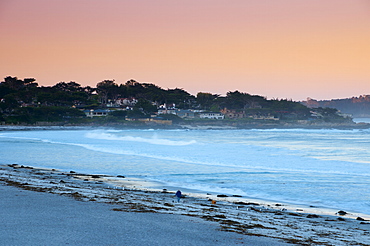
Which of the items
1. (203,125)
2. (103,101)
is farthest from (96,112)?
(103,101)

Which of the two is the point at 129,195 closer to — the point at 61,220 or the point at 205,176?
the point at 61,220

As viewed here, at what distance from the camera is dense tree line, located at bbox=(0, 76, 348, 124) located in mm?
101656

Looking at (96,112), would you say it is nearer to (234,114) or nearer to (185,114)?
(185,114)

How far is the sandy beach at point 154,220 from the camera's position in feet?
20.8

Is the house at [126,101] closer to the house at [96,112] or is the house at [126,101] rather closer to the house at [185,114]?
the house at [185,114]

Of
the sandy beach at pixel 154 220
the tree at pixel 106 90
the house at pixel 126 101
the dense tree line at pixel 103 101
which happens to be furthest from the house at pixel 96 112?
the sandy beach at pixel 154 220

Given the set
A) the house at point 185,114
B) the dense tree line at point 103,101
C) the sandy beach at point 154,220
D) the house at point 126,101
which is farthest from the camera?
the house at point 126,101

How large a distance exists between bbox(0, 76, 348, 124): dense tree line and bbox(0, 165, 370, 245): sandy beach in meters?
89.1

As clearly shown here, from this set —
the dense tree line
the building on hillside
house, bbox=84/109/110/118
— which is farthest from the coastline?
the building on hillside

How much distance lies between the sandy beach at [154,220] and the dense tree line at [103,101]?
8912 cm

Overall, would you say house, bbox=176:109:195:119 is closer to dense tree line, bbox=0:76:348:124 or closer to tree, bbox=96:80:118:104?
dense tree line, bbox=0:76:348:124

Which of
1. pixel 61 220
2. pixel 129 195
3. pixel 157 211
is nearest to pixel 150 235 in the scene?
pixel 61 220

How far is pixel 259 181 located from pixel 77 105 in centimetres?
11093

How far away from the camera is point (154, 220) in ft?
25.8
